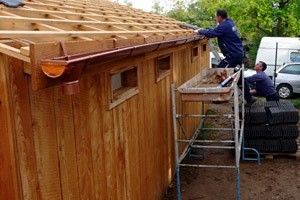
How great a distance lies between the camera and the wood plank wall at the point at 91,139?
3.16m

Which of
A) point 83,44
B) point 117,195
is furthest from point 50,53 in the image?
point 117,195

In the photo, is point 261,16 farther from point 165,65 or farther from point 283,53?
point 165,65

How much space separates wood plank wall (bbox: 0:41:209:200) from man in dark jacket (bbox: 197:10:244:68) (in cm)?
250

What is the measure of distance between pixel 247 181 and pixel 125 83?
4.15 metres

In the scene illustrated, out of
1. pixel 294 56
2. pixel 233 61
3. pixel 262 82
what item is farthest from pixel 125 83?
pixel 294 56

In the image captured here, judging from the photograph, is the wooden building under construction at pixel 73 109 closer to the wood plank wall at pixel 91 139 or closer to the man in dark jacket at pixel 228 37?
the wood plank wall at pixel 91 139

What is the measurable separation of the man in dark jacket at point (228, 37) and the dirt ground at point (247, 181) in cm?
249

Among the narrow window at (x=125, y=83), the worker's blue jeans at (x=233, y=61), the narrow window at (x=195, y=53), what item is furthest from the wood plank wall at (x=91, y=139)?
the narrow window at (x=195, y=53)

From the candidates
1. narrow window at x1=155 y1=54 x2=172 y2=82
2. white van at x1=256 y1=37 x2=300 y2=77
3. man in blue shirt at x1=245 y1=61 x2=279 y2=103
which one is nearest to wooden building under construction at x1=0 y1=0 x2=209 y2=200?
narrow window at x1=155 y1=54 x2=172 y2=82

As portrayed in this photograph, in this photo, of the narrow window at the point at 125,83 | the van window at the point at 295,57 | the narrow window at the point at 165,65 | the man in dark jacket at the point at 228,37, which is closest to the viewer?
the narrow window at the point at 125,83

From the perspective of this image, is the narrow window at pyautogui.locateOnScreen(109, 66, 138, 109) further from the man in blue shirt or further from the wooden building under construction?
the man in blue shirt

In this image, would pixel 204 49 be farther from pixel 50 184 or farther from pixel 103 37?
pixel 50 184

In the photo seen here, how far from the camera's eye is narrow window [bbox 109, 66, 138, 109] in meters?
5.37

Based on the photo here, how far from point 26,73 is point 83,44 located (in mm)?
610
